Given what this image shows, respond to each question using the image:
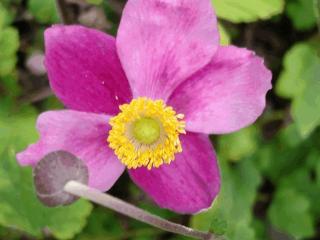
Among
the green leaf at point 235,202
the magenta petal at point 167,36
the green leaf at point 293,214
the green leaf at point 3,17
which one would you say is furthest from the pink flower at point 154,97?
the green leaf at point 293,214

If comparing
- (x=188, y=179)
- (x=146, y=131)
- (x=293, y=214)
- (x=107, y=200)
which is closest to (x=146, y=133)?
(x=146, y=131)

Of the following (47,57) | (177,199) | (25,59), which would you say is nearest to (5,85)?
(25,59)

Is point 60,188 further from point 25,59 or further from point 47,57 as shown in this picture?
point 25,59

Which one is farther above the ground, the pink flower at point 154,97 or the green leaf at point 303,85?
the pink flower at point 154,97

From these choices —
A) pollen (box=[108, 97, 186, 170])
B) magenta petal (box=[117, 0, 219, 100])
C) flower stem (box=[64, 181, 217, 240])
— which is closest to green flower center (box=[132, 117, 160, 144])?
pollen (box=[108, 97, 186, 170])

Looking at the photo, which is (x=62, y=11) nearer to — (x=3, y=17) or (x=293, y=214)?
(x=3, y=17)

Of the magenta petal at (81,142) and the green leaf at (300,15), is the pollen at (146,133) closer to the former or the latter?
the magenta petal at (81,142)

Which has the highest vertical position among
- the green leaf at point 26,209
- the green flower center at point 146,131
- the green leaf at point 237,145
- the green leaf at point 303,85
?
the green flower center at point 146,131
